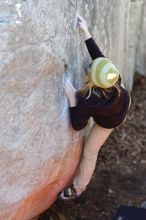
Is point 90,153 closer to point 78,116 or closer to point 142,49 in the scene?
point 78,116

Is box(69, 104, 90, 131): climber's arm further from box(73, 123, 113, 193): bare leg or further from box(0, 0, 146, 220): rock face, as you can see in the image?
box(73, 123, 113, 193): bare leg

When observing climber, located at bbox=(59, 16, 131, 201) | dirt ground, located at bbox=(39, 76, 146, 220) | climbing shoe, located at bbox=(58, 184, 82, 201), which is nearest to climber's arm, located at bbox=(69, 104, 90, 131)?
climber, located at bbox=(59, 16, 131, 201)

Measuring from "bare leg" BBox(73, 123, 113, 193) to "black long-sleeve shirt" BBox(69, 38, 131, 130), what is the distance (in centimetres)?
11

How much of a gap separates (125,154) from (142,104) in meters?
0.79

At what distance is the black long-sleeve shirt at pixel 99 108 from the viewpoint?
266cm

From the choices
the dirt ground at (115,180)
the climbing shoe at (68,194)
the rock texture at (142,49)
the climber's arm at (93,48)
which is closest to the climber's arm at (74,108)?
the climber's arm at (93,48)

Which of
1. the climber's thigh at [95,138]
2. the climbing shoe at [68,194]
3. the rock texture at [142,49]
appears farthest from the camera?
the rock texture at [142,49]

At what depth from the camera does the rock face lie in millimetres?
2273

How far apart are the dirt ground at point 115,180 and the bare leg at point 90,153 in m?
0.24

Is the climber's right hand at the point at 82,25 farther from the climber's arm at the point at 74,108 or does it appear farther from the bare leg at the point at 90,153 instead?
the bare leg at the point at 90,153

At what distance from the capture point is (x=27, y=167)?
2561 millimetres

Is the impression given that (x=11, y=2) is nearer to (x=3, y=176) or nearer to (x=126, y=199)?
(x=3, y=176)

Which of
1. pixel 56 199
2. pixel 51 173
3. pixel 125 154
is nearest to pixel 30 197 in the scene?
pixel 51 173

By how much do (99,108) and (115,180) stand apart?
44.8 inches
